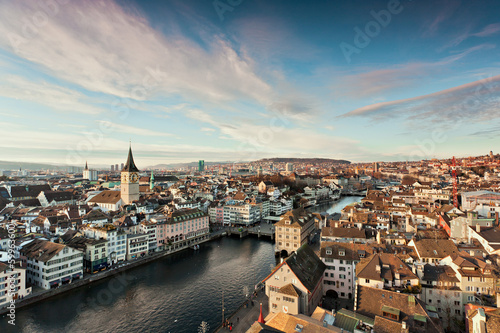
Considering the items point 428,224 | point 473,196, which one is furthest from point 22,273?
point 473,196

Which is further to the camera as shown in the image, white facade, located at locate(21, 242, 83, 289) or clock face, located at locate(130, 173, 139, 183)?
clock face, located at locate(130, 173, 139, 183)

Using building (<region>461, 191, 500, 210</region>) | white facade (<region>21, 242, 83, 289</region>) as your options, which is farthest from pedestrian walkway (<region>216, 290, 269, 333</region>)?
building (<region>461, 191, 500, 210</region>)

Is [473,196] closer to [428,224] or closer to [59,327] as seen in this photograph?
[428,224]

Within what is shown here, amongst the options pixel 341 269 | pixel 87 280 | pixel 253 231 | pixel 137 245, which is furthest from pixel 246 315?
pixel 253 231

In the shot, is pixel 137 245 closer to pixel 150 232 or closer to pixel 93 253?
pixel 150 232

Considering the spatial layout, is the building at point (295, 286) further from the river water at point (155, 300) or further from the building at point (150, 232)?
the building at point (150, 232)

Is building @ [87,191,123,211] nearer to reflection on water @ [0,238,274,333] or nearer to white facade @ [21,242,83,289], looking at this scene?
reflection on water @ [0,238,274,333]
